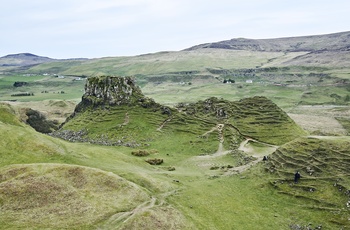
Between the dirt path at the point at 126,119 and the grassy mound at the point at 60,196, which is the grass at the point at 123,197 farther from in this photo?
the dirt path at the point at 126,119

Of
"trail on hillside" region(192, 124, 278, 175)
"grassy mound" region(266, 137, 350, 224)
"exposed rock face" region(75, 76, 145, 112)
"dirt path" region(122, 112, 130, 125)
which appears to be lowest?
"trail on hillside" region(192, 124, 278, 175)

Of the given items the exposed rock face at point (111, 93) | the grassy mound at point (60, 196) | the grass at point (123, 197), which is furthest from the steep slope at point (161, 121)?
the grassy mound at point (60, 196)

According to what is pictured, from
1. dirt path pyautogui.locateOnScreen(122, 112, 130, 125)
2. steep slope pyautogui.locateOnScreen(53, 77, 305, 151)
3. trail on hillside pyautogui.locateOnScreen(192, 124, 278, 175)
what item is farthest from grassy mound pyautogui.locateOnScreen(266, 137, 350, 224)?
dirt path pyautogui.locateOnScreen(122, 112, 130, 125)

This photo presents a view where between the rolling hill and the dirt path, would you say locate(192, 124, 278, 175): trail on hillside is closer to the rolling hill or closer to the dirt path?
the rolling hill

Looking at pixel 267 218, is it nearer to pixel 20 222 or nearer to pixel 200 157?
pixel 20 222

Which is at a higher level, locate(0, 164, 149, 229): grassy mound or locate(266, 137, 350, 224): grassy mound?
locate(0, 164, 149, 229): grassy mound

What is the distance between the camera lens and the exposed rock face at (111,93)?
597 feet

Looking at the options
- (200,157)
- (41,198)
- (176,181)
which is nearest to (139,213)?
(41,198)

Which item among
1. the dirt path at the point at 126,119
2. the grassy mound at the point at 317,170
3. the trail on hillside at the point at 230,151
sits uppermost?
the dirt path at the point at 126,119

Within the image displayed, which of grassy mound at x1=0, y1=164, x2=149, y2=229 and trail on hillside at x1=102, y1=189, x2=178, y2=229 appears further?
trail on hillside at x1=102, y1=189, x2=178, y2=229

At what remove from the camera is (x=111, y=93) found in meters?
184

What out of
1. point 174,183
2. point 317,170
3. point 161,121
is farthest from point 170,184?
point 161,121

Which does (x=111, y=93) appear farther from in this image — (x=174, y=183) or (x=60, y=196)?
(x=60, y=196)

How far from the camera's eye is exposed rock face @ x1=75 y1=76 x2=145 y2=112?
182000 millimetres
